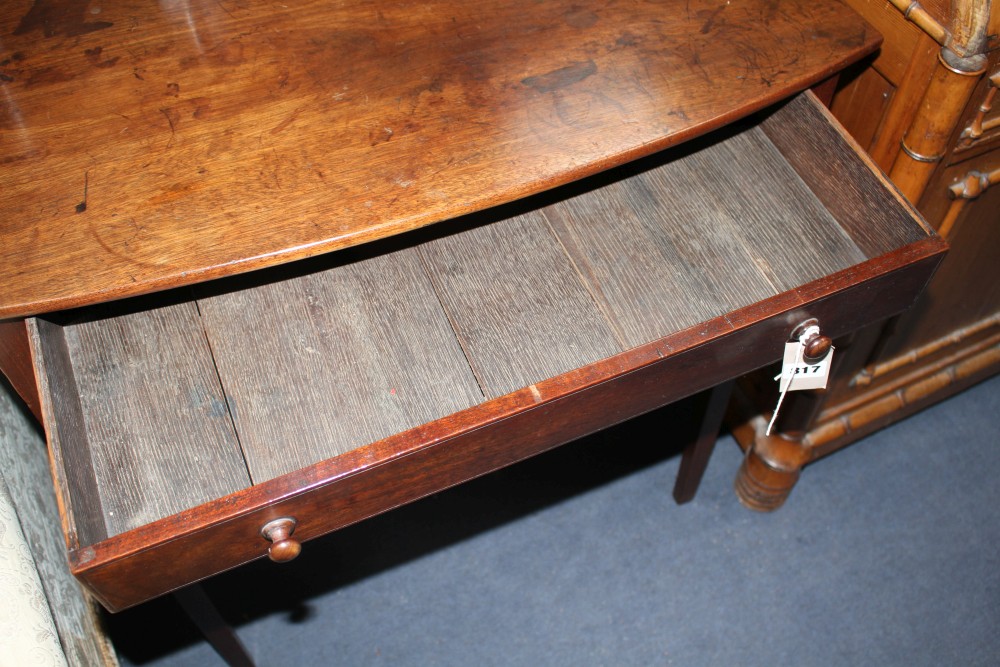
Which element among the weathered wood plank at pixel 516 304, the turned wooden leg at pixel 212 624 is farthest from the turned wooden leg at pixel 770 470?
the turned wooden leg at pixel 212 624

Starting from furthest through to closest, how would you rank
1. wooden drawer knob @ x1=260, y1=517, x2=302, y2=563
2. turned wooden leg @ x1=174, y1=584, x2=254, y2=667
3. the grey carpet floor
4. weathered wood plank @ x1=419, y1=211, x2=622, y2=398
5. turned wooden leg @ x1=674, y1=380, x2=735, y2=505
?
the grey carpet floor < turned wooden leg @ x1=674, y1=380, x2=735, y2=505 < turned wooden leg @ x1=174, y1=584, x2=254, y2=667 < weathered wood plank @ x1=419, y1=211, x2=622, y2=398 < wooden drawer knob @ x1=260, y1=517, x2=302, y2=563

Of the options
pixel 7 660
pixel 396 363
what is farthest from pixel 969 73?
pixel 7 660

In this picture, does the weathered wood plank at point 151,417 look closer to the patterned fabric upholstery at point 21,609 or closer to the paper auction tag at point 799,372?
the patterned fabric upholstery at point 21,609

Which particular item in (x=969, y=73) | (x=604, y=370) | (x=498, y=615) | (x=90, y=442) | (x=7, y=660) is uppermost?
(x=969, y=73)

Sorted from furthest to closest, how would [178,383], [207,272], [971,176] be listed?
[971,176]
[178,383]
[207,272]

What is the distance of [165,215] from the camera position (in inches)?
31.5

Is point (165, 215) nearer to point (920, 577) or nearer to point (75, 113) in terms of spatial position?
point (75, 113)

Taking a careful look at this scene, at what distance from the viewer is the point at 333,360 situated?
89 cm

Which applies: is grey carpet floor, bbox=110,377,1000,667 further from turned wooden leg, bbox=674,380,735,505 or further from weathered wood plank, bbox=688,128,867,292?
weathered wood plank, bbox=688,128,867,292

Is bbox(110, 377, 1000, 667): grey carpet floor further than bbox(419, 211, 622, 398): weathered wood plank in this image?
Yes

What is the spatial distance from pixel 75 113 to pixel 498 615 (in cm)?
86

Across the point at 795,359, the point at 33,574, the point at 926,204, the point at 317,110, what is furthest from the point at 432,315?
the point at 926,204

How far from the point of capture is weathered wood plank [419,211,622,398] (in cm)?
89

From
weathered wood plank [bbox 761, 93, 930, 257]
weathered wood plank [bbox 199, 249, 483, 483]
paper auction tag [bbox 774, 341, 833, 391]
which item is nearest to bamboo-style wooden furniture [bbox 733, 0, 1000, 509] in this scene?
weathered wood plank [bbox 761, 93, 930, 257]
